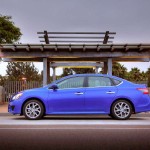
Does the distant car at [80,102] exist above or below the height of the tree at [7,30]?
below

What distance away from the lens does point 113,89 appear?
46.5 feet

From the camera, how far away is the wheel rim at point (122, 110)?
13.9 m

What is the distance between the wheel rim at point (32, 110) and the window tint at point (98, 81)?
196 centimetres

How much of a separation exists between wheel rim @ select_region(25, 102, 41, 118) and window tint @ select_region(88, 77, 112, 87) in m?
1.96

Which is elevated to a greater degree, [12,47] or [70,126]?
[12,47]

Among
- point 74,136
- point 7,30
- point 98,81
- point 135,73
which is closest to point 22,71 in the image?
point 7,30

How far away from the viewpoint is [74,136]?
376 inches

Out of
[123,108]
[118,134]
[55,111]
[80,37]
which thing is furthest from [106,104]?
[80,37]

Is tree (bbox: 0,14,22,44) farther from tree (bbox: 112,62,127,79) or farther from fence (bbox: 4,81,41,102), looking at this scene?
tree (bbox: 112,62,127,79)

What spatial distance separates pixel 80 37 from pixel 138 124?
14082 millimetres

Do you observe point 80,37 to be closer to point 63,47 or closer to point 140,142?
point 63,47

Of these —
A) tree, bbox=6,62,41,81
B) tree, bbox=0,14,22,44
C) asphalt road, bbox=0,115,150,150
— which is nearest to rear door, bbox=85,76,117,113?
asphalt road, bbox=0,115,150,150

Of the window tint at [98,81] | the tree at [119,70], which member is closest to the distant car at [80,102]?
the window tint at [98,81]

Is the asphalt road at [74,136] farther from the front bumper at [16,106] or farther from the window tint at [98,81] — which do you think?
the window tint at [98,81]
